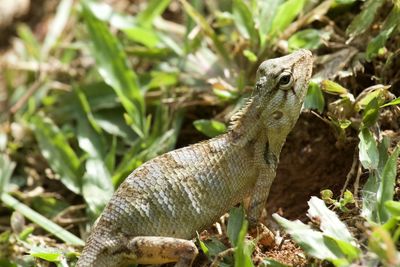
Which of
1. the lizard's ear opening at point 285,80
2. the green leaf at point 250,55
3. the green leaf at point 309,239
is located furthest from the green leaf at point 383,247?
the green leaf at point 250,55

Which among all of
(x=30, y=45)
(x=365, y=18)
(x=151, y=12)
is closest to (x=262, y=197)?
(x=365, y=18)

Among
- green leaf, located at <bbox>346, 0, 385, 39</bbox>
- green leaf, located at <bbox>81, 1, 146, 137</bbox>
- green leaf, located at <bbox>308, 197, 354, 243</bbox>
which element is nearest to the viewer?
green leaf, located at <bbox>308, 197, 354, 243</bbox>

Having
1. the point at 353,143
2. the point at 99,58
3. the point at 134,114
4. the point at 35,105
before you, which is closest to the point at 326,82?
the point at 353,143

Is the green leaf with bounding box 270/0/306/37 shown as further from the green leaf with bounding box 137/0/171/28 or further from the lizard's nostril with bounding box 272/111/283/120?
the green leaf with bounding box 137/0/171/28

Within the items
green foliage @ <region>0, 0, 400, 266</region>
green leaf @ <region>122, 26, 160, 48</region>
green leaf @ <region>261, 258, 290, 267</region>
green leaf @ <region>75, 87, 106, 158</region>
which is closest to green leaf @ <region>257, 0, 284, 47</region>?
green foliage @ <region>0, 0, 400, 266</region>

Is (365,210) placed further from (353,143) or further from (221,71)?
(221,71)

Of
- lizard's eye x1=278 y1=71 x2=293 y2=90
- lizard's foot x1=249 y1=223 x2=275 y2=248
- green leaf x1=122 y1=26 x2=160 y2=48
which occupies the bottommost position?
lizard's foot x1=249 y1=223 x2=275 y2=248
